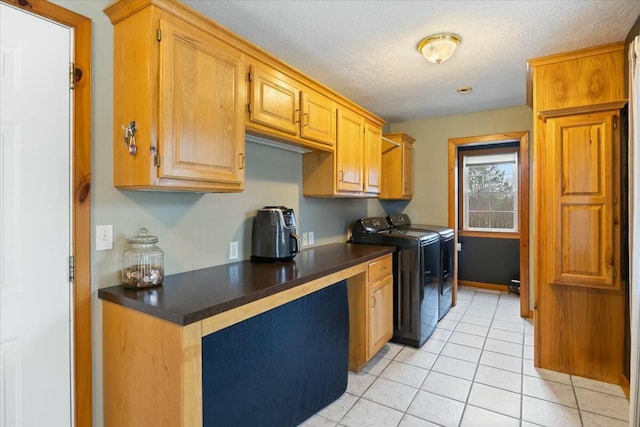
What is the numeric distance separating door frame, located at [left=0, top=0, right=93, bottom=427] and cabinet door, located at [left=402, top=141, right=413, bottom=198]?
3.24 metres

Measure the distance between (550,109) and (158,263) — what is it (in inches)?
109

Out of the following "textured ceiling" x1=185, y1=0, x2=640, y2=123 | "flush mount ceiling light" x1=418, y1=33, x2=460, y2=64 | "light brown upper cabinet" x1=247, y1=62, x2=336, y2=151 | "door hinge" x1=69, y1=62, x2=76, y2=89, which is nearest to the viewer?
"door hinge" x1=69, y1=62, x2=76, y2=89

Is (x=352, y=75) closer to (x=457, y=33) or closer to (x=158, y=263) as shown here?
(x=457, y=33)

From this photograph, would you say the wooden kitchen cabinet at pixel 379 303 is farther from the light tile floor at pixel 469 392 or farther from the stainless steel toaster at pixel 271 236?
the stainless steel toaster at pixel 271 236

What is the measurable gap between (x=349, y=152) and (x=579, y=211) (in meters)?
1.73

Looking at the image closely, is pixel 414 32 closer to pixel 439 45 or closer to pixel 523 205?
pixel 439 45

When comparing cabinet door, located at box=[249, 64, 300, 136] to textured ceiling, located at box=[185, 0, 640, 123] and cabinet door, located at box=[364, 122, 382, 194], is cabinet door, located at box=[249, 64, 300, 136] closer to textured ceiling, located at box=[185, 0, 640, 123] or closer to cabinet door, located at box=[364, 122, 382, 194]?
textured ceiling, located at box=[185, 0, 640, 123]

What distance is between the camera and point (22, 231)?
4.30 ft

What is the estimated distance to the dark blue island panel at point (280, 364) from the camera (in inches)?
59.6

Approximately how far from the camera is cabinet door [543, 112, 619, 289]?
7.29ft

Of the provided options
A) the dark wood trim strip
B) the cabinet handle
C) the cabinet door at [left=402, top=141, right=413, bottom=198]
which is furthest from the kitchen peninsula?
the dark wood trim strip

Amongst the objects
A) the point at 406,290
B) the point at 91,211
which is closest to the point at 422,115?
the point at 406,290

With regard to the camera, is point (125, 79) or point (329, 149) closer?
point (125, 79)

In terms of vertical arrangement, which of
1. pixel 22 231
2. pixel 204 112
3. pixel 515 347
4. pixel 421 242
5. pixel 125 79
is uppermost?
pixel 125 79
